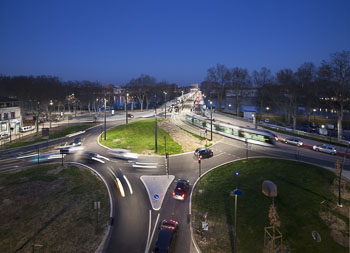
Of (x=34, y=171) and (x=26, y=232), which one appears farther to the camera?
(x=34, y=171)

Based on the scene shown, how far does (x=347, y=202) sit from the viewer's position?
19.4m

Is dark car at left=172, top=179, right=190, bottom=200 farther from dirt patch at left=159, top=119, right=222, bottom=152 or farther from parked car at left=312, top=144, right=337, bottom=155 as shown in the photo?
parked car at left=312, top=144, right=337, bottom=155

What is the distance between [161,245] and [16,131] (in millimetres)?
58940

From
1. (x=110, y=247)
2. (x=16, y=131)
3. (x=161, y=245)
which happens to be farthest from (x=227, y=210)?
(x=16, y=131)

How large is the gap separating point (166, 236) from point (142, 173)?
1342cm

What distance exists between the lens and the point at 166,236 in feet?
49.9

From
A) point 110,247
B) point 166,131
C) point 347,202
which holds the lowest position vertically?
point 110,247

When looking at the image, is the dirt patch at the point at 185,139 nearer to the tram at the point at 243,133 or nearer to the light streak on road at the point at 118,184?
the tram at the point at 243,133

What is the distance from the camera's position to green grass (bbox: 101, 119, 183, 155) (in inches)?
1493

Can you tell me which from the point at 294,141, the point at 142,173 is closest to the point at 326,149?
the point at 294,141

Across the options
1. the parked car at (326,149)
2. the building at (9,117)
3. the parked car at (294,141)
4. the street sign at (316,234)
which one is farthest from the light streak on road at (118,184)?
the building at (9,117)

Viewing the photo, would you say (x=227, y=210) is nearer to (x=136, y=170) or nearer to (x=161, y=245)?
(x=161, y=245)

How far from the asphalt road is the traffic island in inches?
62.8

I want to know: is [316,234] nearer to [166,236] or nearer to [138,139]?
[166,236]
